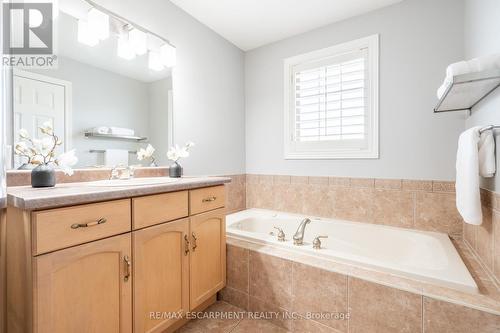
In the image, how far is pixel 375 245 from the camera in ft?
6.44

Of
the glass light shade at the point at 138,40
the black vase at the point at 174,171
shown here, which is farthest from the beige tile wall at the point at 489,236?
the glass light shade at the point at 138,40

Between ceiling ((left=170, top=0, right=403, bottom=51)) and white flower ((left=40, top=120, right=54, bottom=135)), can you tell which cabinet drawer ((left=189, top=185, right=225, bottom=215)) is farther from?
ceiling ((left=170, top=0, right=403, bottom=51))

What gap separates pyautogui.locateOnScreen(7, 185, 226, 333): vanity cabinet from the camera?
839 mm

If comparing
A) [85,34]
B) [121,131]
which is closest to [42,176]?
[121,131]

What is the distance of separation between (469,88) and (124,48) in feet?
7.15

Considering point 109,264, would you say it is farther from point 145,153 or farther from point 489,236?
point 489,236

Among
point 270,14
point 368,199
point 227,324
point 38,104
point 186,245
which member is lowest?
point 227,324

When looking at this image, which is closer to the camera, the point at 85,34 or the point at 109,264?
the point at 109,264

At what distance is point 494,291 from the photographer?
106 cm

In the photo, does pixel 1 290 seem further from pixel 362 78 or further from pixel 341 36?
pixel 341 36

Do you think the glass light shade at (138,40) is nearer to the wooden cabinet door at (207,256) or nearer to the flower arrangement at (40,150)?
the flower arrangement at (40,150)

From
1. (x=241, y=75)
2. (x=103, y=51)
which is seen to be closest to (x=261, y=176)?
(x=241, y=75)

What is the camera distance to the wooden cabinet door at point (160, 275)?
1142 millimetres

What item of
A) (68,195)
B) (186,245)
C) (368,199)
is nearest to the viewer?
(68,195)
